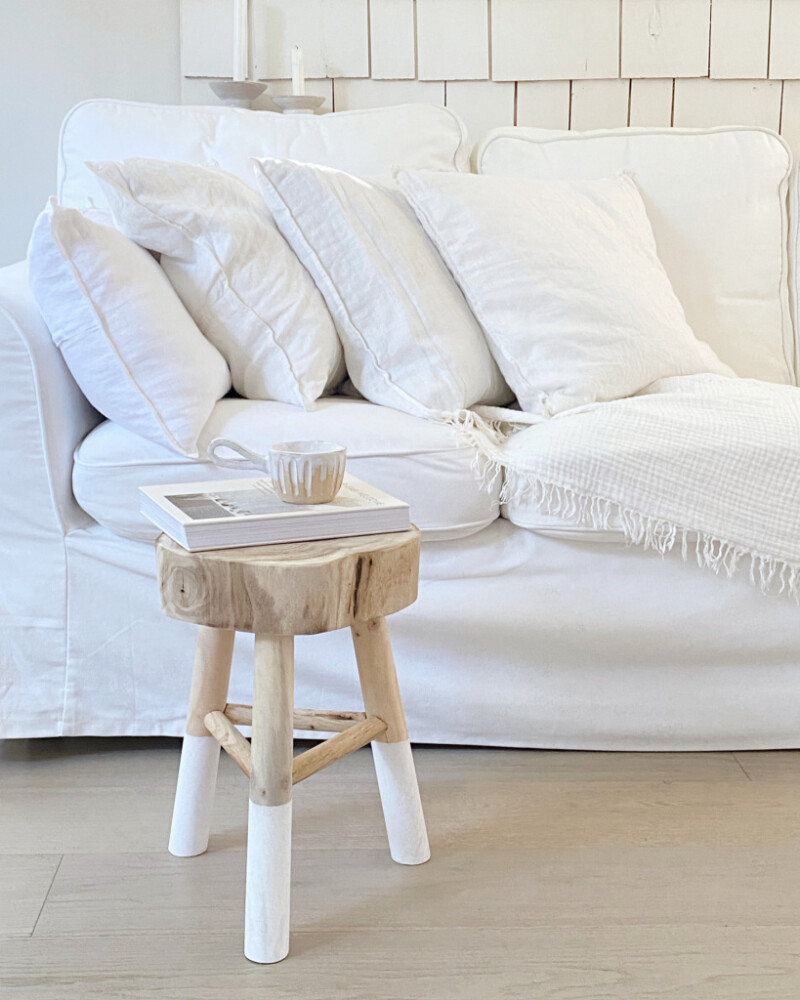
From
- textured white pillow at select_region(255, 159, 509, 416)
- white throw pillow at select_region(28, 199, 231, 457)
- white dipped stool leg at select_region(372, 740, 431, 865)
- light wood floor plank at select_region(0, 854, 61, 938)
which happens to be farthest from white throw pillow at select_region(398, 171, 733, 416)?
light wood floor plank at select_region(0, 854, 61, 938)

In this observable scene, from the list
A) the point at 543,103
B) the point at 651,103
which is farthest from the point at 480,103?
the point at 651,103

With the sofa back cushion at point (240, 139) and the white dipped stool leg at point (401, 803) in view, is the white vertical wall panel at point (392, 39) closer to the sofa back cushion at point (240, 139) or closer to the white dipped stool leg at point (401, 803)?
the sofa back cushion at point (240, 139)

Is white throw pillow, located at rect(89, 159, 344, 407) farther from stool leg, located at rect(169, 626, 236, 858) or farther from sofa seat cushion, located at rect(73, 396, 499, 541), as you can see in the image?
stool leg, located at rect(169, 626, 236, 858)

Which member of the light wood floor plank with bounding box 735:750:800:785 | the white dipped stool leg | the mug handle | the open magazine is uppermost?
the mug handle

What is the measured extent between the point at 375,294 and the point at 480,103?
0.86 metres

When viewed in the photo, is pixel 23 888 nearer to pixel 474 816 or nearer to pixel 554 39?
pixel 474 816

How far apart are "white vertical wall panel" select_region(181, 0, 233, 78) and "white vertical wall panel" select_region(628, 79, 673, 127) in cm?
84

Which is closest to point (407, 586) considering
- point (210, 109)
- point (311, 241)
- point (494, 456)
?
point (494, 456)

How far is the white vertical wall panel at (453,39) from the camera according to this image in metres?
2.18

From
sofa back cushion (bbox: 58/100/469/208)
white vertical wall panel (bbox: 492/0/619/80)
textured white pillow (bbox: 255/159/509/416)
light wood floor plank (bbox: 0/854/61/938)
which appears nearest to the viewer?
light wood floor plank (bbox: 0/854/61/938)

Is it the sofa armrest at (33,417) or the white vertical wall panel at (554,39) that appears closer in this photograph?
the sofa armrest at (33,417)

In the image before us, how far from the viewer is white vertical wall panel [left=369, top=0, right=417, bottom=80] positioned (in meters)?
2.18

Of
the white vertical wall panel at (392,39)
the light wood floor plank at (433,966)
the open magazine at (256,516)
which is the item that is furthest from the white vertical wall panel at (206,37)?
the light wood floor plank at (433,966)

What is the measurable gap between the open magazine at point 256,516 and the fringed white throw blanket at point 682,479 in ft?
1.11
